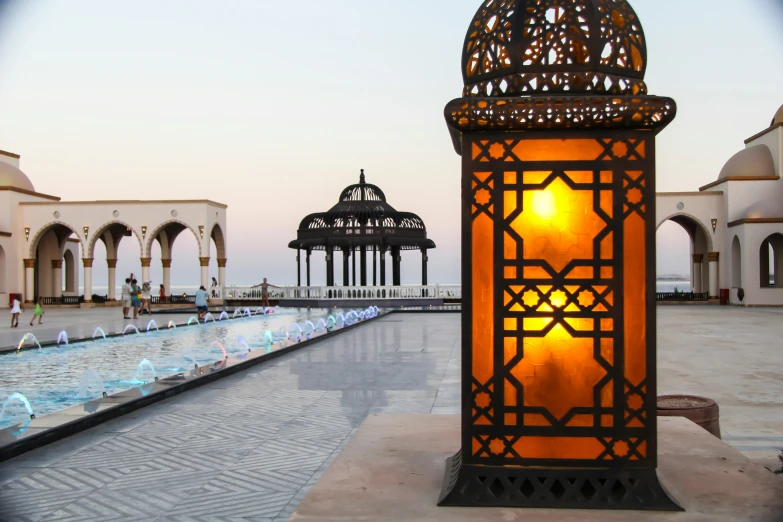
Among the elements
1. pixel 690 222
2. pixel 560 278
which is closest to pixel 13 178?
pixel 690 222

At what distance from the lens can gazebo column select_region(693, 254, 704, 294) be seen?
115ft

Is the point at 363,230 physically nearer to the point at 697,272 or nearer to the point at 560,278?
the point at 697,272

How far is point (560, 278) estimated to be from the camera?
3330 millimetres

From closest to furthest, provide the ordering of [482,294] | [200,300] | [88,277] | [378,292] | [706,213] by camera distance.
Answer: [482,294] < [200,300] < [378,292] < [706,213] < [88,277]

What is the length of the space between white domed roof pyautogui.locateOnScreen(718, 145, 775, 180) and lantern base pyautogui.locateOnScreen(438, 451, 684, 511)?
1228 inches

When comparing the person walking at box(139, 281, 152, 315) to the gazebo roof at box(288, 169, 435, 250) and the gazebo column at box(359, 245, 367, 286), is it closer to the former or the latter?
the gazebo roof at box(288, 169, 435, 250)

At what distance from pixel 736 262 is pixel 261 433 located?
29881 millimetres

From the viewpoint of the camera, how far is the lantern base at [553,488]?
10.4 ft

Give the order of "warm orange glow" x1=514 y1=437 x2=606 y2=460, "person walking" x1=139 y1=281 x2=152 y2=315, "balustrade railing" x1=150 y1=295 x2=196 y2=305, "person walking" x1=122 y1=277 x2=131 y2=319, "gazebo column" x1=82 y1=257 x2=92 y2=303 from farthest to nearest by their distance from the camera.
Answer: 1. "gazebo column" x1=82 y1=257 x2=92 y2=303
2. "balustrade railing" x1=150 y1=295 x2=196 y2=305
3. "person walking" x1=139 y1=281 x2=152 y2=315
4. "person walking" x1=122 y1=277 x2=131 y2=319
5. "warm orange glow" x1=514 y1=437 x2=606 y2=460

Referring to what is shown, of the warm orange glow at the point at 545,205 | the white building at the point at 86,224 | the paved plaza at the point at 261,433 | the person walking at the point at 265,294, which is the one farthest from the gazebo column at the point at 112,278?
the warm orange glow at the point at 545,205

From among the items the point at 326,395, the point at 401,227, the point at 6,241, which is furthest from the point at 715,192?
the point at 6,241

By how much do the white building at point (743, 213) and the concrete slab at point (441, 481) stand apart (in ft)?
91.4

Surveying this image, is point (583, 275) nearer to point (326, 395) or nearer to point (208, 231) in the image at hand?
point (326, 395)

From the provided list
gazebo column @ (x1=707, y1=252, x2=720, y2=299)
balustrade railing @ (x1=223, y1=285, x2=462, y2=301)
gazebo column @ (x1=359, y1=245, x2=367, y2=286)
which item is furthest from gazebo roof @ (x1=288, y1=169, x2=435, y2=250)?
gazebo column @ (x1=707, y1=252, x2=720, y2=299)
